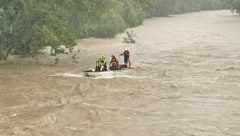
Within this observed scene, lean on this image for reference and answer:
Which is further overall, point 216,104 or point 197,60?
point 197,60

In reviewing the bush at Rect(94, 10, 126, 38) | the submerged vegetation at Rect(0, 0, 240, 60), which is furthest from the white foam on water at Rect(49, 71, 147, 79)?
the bush at Rect(94, 10, 126, 38)

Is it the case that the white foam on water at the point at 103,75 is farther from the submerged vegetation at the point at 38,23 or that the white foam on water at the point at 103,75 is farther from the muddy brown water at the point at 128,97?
the submerged vegetation at the point at 38,23

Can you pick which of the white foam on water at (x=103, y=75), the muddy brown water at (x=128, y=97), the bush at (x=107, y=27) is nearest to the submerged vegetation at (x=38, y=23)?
the muddy brown water at (x=128, y=97)

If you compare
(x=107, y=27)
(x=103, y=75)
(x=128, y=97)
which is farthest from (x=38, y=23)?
(x=107, y=27)

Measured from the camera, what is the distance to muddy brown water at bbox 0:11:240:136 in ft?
52.9

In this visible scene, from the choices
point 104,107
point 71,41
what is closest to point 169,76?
point 71,41

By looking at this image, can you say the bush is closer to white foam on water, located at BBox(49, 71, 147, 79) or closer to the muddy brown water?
the muddy brown water

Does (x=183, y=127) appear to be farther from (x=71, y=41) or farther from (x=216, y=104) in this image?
(x=71, y=41)

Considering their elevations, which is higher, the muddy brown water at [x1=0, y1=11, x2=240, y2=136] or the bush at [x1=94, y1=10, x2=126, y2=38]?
the bush at [x1=94, y1=10, x2=126, y2=38]

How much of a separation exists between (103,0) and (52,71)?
707 centimetres

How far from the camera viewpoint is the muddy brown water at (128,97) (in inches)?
635

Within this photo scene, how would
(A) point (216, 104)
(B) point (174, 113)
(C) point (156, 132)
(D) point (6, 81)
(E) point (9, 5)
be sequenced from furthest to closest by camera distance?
(E) point (9, 5) < (D) point (6, 81) < (A) point (216, 104) < (B) point (174, 113) < (C) point (156, 132)

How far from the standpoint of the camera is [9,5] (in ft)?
90.5

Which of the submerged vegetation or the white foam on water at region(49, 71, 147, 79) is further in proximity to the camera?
the submerged vegetation
